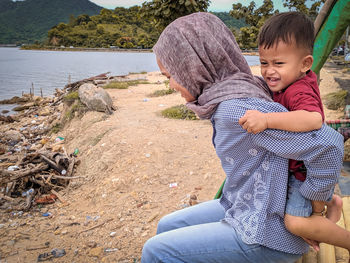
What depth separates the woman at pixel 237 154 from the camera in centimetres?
108

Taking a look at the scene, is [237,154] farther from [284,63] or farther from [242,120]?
[284,63]

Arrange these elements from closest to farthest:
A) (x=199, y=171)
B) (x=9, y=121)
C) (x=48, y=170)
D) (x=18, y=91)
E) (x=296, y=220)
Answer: (x=296, y=220), (x=199, y=171), (x=48, y=170), (x=9, y=121), (x=18, y=91)

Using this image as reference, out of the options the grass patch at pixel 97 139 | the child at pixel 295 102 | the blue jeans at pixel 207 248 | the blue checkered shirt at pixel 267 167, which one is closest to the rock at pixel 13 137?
the grass patch at pixel 97 139

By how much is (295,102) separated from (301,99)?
3 cm

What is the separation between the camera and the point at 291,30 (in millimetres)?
1206

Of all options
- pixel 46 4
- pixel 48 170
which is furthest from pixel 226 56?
pixel 46 4

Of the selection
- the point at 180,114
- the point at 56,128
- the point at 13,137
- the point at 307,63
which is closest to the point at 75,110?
the point at 56,128

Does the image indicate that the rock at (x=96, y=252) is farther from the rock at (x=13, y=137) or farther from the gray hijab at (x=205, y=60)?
the rock at (x=13, y=137)

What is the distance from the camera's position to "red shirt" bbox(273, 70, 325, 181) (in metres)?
1.13

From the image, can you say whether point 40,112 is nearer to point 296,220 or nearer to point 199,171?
point 199,171

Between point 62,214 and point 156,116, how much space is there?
163 inches

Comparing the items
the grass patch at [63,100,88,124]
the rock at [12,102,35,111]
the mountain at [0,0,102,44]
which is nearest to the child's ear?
the grass patch at [63,100,88,124]

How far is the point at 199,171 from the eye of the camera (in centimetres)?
462

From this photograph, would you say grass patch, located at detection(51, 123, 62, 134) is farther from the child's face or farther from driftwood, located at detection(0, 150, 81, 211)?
the child's face
